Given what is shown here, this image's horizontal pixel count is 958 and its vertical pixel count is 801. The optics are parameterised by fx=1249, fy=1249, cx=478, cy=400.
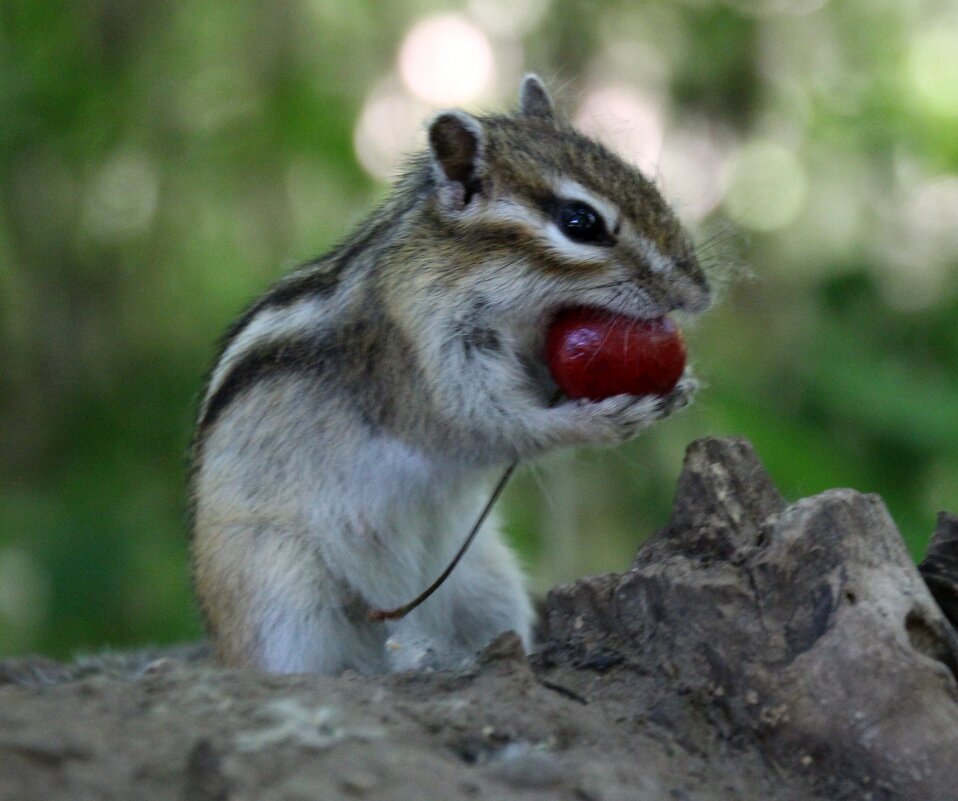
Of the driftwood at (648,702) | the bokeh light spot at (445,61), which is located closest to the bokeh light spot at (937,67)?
the bokeh light spot at (445,61)

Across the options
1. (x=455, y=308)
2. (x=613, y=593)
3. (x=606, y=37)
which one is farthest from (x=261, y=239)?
(x=613, y=593)

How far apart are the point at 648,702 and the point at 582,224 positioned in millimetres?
1291

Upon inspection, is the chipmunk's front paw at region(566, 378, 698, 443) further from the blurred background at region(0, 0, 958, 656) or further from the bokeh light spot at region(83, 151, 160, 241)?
the bokeh light spot at region(83, 151, 160, 241)

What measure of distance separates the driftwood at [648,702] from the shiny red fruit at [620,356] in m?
0.53

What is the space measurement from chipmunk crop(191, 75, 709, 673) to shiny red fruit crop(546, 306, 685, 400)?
0.10 ft

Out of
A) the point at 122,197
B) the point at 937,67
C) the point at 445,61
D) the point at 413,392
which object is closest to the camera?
the point at 413,392

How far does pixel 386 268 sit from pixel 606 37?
13.6 ft

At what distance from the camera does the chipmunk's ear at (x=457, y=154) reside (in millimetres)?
3270

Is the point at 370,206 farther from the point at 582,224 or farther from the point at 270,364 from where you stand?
the point at 582,224

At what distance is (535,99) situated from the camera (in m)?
3.79

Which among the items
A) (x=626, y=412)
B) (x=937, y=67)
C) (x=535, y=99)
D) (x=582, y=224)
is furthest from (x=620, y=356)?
(x=937, y=67)

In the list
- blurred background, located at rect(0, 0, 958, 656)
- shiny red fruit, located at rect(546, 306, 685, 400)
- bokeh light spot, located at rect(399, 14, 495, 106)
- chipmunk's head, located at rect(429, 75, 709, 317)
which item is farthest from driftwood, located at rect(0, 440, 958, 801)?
bokeh light spot, located at rect(399, 14, 495, 106)

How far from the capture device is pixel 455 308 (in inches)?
126

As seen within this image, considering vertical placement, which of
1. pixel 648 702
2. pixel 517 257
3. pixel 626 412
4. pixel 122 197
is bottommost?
pixel 648 702
